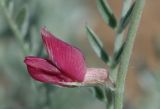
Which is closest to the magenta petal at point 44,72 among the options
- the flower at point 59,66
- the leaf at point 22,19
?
the flower at point 59,66

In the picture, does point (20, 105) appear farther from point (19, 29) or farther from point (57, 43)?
point (57, 43)

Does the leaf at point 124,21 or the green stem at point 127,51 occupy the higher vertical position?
the green stem at point 127,51

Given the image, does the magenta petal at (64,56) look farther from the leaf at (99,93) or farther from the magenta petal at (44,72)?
the leaf at (99,93)

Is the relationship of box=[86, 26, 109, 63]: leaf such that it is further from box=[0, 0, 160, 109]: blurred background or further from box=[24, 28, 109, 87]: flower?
box=[0, 0, 160, 109]: blurred background

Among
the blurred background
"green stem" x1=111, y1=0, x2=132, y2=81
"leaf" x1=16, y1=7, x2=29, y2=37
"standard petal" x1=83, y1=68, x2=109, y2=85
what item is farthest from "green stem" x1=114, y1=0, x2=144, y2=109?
the blurred background

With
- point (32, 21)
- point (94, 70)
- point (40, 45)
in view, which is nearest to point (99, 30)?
point (32, 21)
